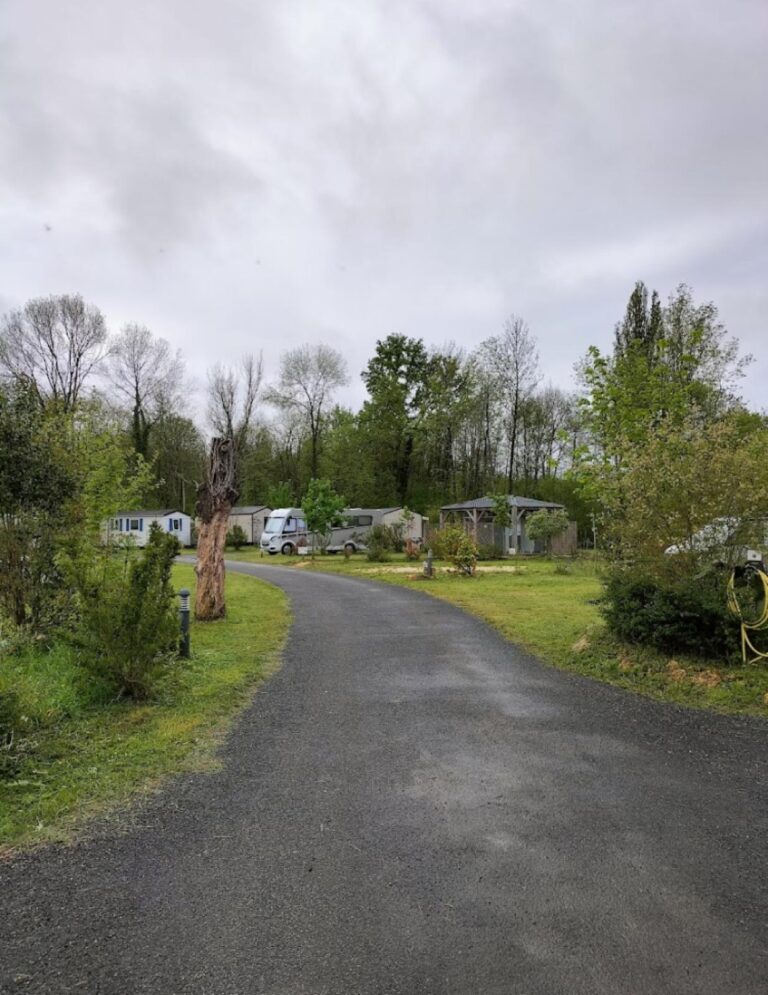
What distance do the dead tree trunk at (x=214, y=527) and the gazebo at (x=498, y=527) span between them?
19429mm

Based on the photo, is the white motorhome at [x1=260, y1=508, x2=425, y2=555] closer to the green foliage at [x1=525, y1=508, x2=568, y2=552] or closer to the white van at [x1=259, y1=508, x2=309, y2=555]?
the white van at [x1=259, y1=508, x2=309, y2=555]

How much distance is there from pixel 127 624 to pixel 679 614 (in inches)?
226

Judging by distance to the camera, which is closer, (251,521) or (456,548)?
(456,548)

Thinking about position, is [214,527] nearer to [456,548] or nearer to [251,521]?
[456,548]

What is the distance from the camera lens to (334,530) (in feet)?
107

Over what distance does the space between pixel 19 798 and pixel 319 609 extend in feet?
29.6

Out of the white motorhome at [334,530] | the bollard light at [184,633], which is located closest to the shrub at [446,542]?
the white motorhome at [334,530]

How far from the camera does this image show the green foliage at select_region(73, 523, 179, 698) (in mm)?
5598

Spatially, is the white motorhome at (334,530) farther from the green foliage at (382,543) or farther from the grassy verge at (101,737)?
the grassy verge at (101,737)

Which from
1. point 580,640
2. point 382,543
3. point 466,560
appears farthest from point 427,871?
point 382,543

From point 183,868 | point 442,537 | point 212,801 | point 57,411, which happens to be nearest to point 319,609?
point 57,411

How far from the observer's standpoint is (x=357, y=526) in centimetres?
3388

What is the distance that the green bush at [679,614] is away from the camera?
6691 millimetres

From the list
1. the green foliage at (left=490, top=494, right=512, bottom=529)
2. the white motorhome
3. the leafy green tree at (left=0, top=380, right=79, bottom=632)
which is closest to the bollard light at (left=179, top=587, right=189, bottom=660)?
the leafy green tree at (left=0, top=380, right=79, bottom=632)
